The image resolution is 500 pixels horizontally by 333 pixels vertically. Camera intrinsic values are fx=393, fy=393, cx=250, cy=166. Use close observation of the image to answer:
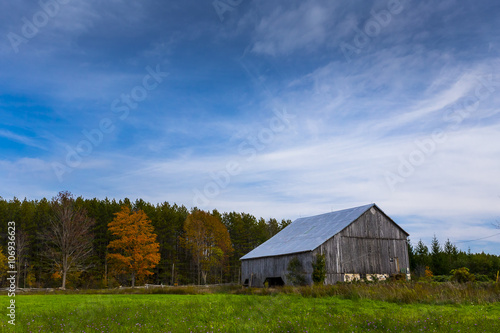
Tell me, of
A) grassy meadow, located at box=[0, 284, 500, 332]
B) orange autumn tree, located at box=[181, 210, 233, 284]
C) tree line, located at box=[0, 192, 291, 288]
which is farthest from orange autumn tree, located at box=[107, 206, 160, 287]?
grassy meadow, located at box=[0, 284, 500, 332]

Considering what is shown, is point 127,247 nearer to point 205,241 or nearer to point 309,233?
point 205,241

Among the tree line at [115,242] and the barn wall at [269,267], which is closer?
the barn wall at [269,267]

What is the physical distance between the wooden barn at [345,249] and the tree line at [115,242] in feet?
63.6

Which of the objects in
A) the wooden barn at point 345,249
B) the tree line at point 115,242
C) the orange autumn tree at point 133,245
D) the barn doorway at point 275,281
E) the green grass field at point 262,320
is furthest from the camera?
the orange autumn tree at point 133,245

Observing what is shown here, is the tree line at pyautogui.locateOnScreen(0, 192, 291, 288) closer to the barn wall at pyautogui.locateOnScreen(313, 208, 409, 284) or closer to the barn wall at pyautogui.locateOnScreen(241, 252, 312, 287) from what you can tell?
the barn wall at pyautogui.locateOnScreen(241, 252, 312, 287)

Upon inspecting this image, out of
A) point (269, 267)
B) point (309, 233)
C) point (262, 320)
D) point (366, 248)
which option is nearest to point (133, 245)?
point (269, 267)

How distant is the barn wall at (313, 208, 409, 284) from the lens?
34.8 meters

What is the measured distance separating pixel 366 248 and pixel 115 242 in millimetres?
32413

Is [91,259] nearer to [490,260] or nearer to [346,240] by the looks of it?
[346,240]

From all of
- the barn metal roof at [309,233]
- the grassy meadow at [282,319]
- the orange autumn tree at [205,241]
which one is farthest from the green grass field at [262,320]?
the orange autumn tree at [205,241]

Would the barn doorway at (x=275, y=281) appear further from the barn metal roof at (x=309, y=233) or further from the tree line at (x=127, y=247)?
the tree line at (x=127, y=247)

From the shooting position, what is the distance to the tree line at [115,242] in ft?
161

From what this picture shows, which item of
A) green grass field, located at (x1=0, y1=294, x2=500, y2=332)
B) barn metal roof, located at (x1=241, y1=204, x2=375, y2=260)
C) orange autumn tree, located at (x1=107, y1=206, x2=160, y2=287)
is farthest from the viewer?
orange autumn tree, located at (x1=107, y1=206, x2=160, y2=287)

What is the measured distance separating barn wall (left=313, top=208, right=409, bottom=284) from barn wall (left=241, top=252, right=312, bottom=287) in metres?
1.51
